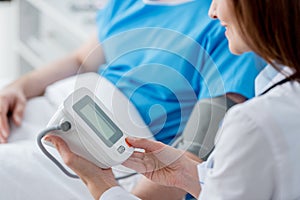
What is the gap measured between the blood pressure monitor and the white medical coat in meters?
0.24

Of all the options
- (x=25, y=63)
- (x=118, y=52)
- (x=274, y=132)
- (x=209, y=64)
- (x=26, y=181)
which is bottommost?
(x=25, y=63)

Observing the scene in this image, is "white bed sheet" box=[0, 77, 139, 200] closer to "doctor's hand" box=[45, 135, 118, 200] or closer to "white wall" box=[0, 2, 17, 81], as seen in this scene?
"doctor's hand" box=[45, 135, 118, 200]

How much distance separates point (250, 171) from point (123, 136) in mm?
308

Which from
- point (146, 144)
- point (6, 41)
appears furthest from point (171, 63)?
point (6, 41)

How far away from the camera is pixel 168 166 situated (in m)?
1.25

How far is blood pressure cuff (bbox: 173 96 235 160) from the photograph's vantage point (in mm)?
1259

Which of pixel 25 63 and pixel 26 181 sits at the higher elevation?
pixel 26 181

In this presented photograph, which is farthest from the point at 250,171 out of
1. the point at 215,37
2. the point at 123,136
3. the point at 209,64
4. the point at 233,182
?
the point at 215,37

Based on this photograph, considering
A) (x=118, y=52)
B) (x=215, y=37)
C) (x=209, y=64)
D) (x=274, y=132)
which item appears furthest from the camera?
(x=118, y=52)

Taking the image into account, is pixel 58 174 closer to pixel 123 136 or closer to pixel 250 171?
pixel 123 136

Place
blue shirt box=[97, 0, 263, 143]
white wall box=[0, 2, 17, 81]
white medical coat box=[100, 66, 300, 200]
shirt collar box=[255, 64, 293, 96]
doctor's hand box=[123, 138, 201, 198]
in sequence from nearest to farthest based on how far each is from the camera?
1. white medical coat box=[100, 66, 300, 200]
2. shirt collar box=[255, 64, 293, 96]
3. doctor's hand box=[123, 138, 201, 198]
4. blue shirt box=[97, 0, 263, 143]
5. white wall box=[0, 2, 17, 81]

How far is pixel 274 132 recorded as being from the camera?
0.89 m

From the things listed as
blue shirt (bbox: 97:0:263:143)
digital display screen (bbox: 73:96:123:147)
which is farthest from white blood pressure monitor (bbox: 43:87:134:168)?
blue shirt (bbox: 97:0:263:143)

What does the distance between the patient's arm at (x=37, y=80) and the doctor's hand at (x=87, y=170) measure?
0.48 m
